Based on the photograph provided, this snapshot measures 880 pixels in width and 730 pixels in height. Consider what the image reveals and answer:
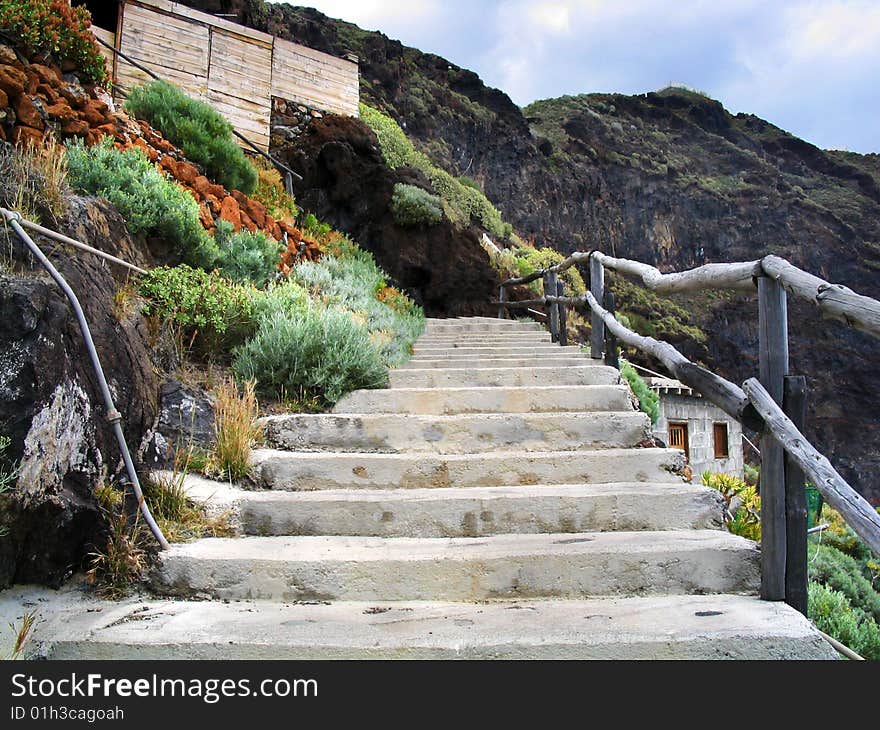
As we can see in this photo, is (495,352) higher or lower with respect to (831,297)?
higher

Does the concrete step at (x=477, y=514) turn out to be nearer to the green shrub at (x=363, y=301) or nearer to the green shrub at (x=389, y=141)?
the green shrub at (x=363, y=301)

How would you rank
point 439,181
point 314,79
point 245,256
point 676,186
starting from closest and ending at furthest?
1. point 245,256
2. point 314,79
3. point 439,181
4. point 676,186

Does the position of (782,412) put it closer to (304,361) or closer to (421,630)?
(421,630)

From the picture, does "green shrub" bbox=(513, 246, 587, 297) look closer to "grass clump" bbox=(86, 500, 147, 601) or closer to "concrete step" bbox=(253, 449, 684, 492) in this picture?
"concrete step" bbox=(253, 449, 684, 492)

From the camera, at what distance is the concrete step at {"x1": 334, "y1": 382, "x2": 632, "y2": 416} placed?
4172mm

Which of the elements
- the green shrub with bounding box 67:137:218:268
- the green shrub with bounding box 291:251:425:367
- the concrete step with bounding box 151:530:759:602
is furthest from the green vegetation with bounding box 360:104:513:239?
the concrete step with bounding box 151:530:759:602

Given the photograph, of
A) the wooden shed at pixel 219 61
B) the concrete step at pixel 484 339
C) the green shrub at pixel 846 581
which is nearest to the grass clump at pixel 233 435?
the concrete step at pixel 484 339

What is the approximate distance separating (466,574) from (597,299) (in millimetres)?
3421

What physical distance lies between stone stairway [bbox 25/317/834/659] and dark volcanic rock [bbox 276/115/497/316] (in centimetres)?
935

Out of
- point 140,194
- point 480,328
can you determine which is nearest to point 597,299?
point 140,194

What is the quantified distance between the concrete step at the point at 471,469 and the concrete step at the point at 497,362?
88.5 inches

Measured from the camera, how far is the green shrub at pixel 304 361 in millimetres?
4098

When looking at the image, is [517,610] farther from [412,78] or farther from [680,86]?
[680,86]

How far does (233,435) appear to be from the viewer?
3.17 meters
